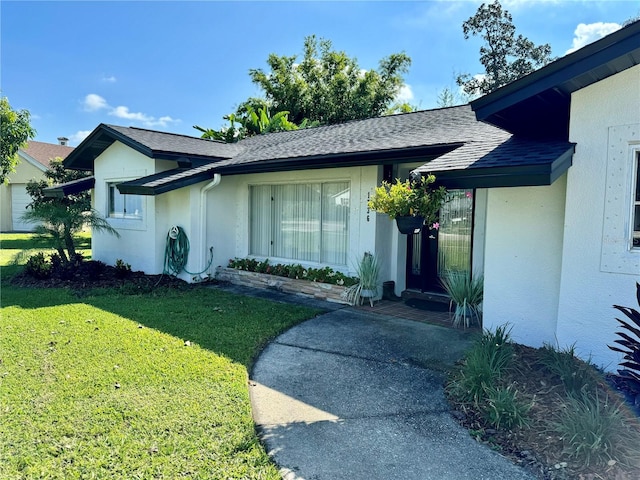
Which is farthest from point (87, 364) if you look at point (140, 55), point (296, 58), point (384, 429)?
point (296, 58)

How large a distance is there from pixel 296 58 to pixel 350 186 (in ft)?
93.8

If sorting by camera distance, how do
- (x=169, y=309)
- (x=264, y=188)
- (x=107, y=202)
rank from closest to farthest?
(x=169, y=309), (x=264, y=188), (x=107, y=202)

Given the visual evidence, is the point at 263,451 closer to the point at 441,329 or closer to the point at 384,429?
the point at 384,429

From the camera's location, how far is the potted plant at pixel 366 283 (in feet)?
28.3

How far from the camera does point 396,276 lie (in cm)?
923

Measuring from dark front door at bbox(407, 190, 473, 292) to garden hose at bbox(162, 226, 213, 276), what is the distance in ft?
17.3

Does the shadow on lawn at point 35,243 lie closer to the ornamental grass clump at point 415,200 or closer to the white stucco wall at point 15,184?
the white stucco wall at point 15,184

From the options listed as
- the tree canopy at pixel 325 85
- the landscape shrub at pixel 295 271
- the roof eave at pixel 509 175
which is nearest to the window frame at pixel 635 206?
the roof eave at pixel 509 175

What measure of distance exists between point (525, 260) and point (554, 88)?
7.53 ft

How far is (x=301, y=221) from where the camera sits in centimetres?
1055

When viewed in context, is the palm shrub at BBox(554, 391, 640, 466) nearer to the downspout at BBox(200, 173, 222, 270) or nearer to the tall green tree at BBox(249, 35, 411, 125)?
the downspout at BBox(200, 173, 222, 270)

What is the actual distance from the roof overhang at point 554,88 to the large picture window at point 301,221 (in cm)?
410

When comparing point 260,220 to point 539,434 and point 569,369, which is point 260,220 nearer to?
point 569,369

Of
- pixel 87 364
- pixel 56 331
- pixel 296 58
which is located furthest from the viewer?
pixel 296 58
